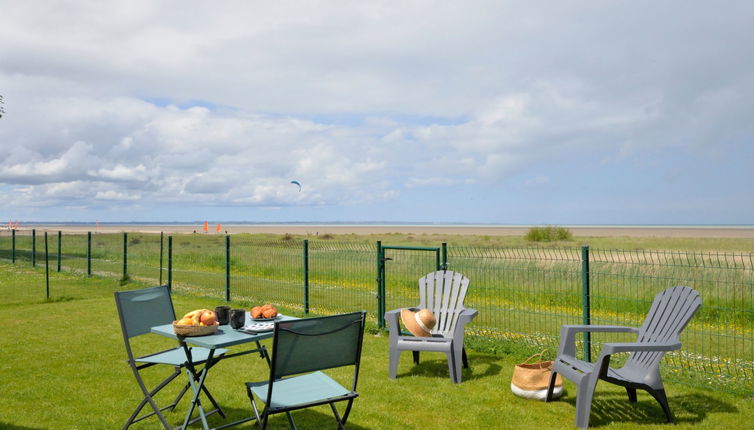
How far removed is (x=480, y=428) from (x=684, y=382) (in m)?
2.50

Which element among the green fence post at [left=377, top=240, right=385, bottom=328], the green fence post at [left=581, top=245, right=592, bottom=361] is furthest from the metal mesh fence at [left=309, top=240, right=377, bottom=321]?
the green fence post at [left=581, top=245, right=592, bottom=361]

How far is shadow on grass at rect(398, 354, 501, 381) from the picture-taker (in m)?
6.03

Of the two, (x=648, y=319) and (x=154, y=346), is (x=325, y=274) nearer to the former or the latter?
(x=154, y=346)

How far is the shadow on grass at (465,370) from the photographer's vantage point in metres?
6.03

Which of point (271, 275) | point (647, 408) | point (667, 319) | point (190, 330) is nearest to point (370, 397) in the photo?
point (190, 330)

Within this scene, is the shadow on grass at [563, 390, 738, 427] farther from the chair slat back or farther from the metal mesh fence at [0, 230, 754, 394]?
the chair slat back

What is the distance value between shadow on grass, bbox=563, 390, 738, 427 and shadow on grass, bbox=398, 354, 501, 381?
1041 millimetres

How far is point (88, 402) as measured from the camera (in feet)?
16.6

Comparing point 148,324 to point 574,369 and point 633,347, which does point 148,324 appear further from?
point 633,347

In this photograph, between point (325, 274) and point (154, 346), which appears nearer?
point (154, 346)

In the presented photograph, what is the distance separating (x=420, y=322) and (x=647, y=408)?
2170mm

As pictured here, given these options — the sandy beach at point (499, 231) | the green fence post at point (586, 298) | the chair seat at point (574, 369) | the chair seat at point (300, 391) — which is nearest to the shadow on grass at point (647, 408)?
the chair seat at point (574, 369)

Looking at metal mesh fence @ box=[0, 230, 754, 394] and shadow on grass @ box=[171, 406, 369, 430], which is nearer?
shadow on grass @ box=[171, 406, 369, 430]

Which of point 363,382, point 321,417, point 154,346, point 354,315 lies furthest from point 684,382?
point 154,346
